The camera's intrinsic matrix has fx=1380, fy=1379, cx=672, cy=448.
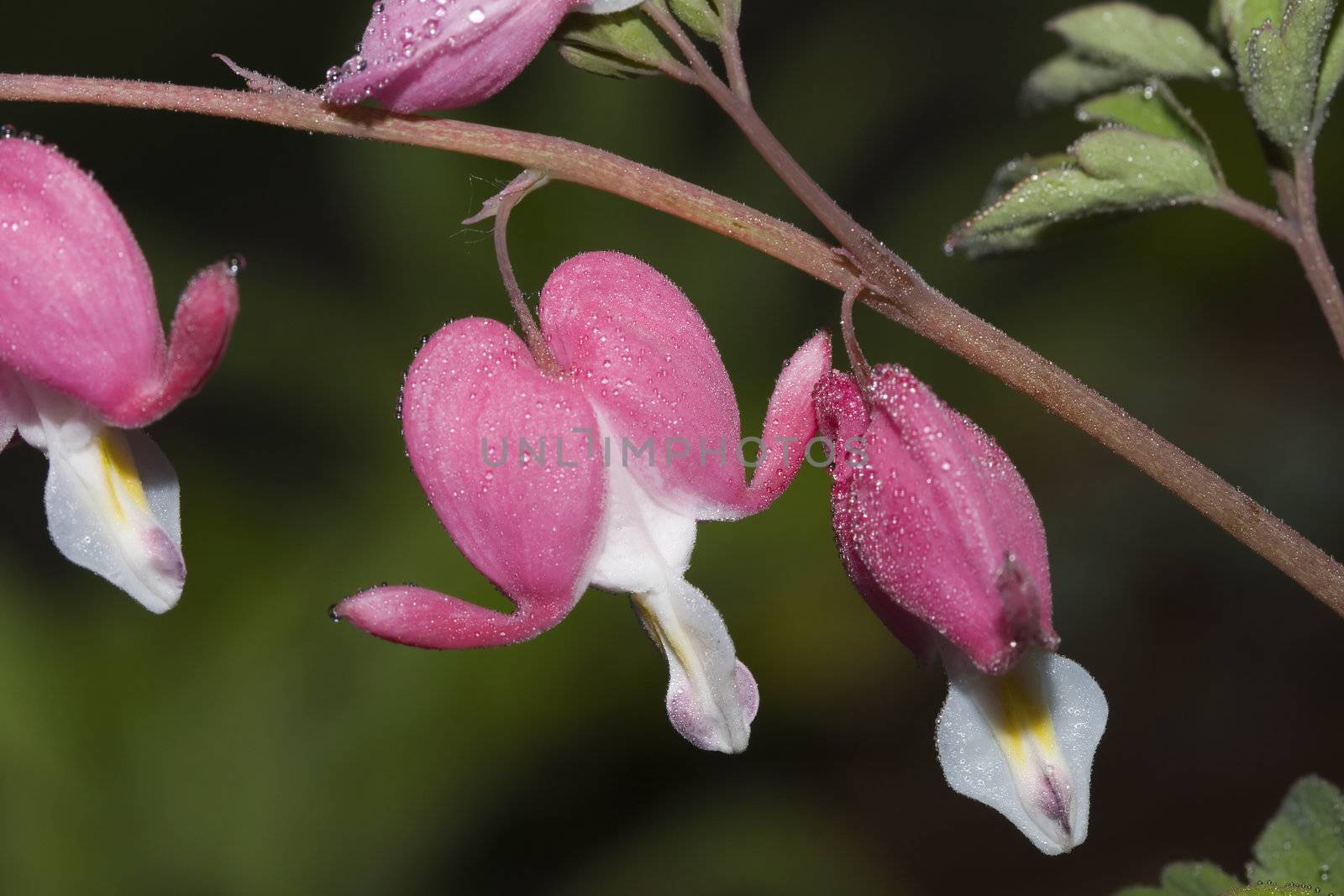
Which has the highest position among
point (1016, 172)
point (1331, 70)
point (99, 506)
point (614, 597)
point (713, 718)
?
point (1331, 70)

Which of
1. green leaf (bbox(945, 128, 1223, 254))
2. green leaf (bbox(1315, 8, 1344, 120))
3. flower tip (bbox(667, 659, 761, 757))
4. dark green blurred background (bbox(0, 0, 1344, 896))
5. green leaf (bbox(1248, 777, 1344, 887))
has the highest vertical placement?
green leaf (bbox(1315, 8, 1344, 120))

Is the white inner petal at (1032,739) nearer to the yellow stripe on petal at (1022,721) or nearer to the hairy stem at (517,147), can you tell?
the yellow stripe on petal at (1022,721)

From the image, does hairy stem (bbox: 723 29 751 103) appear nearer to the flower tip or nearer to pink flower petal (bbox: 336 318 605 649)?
pink flower petal (bbox: 336 318 605 649)

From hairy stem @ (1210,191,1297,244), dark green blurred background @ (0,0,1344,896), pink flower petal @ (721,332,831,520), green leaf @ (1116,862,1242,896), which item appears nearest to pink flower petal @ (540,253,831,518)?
pink flower petal @ (721,332,831,520)

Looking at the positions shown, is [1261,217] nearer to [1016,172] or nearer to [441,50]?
[1016,172]

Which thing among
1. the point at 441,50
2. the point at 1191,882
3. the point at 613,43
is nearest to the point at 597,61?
the point at 613,43

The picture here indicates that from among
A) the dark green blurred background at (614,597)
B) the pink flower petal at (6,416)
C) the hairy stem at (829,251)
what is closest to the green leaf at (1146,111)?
the hairy stem at (829,251)

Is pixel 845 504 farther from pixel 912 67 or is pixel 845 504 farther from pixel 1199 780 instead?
pixel 912 67
